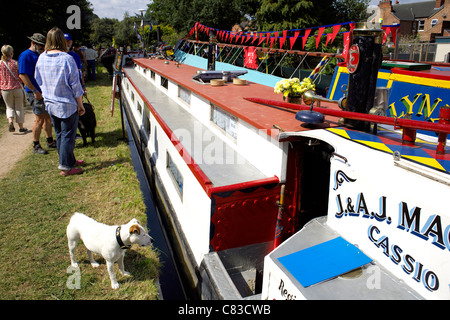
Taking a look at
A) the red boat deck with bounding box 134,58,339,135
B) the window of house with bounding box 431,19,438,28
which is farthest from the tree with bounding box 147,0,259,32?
the window of house with bounding box 431,19,438,28

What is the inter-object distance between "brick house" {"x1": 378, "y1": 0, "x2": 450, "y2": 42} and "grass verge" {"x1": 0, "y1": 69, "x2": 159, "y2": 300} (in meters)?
48.8

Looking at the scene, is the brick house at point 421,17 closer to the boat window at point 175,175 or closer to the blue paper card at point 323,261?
the boat window at point 175,175

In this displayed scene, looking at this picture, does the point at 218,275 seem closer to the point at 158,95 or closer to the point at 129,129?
the point at 158,95

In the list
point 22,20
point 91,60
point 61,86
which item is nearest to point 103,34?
point 91,60

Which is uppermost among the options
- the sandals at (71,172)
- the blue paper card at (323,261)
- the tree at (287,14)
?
the tree at (287,14)

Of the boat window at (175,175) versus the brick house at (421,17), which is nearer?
the boat window at (175,175)

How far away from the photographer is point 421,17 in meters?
49.5

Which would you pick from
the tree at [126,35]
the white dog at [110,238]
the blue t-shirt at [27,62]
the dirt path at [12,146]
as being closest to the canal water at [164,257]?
the white dog at [110,238]

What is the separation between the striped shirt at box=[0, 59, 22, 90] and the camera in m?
8.48

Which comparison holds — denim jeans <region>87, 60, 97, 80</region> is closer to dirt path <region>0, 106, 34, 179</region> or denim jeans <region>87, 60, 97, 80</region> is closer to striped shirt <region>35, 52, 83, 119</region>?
dirt path <region>0, 106, 34, 179</region>

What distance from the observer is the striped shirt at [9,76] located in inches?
334

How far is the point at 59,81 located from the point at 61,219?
235 centimetres

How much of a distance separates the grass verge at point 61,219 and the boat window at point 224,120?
202 centimetres
